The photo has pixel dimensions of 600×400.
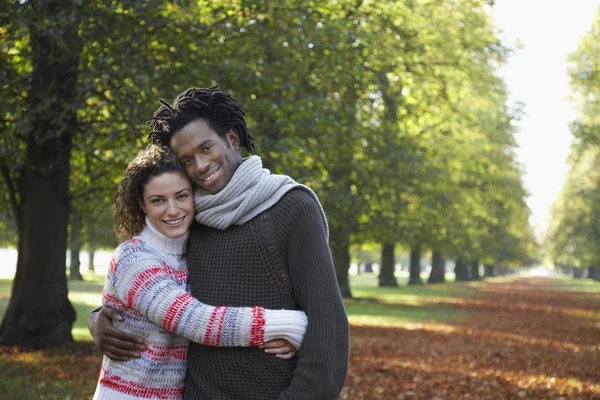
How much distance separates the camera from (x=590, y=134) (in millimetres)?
28594

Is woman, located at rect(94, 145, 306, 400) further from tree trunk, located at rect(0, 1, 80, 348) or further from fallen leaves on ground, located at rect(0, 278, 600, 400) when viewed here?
tree trunk, located at rect(0, 1, 80, 348)

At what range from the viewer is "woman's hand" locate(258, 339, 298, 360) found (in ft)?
9.57

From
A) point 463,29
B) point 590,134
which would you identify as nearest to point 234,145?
Result: point 463,29

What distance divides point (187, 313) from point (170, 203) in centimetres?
42

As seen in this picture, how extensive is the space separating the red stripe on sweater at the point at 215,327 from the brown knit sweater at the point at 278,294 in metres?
0.08

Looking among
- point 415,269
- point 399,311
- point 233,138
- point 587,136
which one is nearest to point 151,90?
point 233,138

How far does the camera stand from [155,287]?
2.99m

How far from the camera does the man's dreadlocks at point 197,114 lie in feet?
10.3

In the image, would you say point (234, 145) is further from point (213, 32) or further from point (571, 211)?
point (571, 211)

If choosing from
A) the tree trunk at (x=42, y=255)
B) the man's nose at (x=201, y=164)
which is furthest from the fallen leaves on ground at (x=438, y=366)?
the man's nose at (x=201, y=164)

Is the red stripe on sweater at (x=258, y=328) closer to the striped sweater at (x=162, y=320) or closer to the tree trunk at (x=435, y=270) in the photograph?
the striped sweater at (x=162, y=320)

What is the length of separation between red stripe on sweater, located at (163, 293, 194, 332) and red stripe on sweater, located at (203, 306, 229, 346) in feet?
0.34

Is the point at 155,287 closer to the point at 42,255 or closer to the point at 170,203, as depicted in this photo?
the point at 170,203

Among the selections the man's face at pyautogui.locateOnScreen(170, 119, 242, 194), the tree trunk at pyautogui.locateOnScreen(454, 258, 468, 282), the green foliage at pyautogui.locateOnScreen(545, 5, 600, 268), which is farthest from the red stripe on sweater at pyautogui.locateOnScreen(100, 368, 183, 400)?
the tree trunk at pyautogui.locateOnScreen(454, 258, 468, 282)
